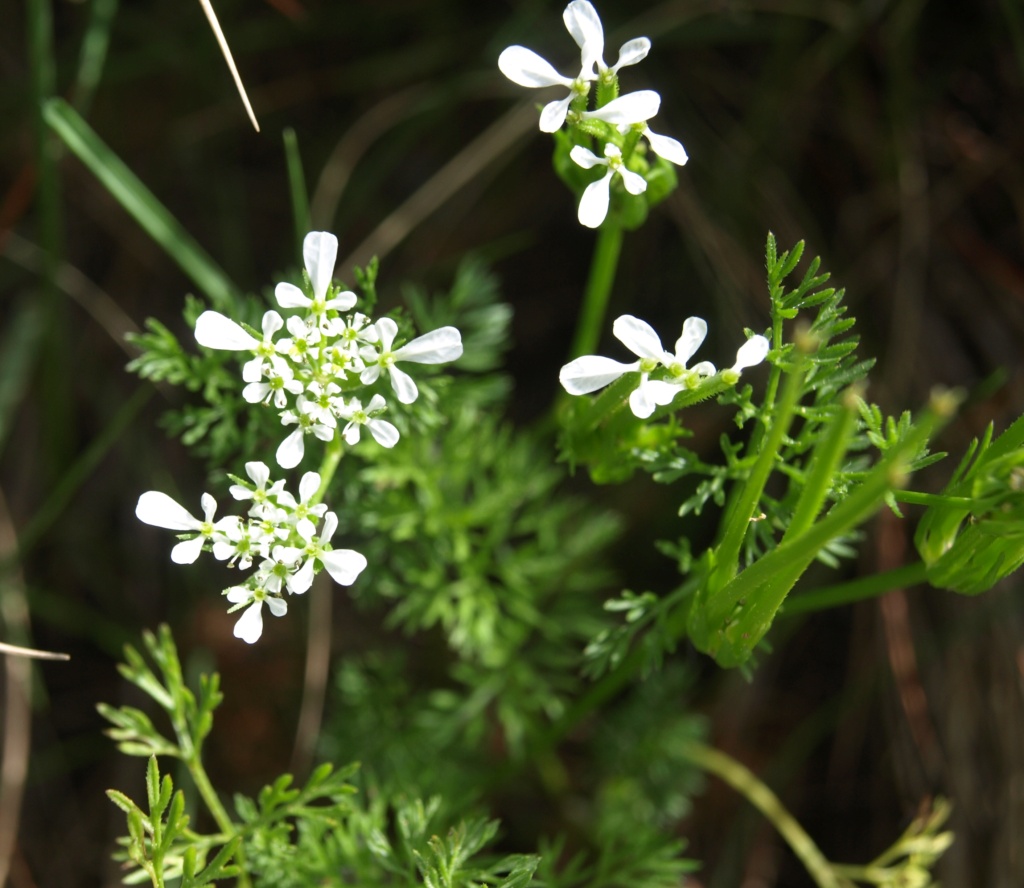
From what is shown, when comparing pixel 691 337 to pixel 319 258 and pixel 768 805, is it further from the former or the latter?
pixel 768 805

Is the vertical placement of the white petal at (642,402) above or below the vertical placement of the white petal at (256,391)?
below

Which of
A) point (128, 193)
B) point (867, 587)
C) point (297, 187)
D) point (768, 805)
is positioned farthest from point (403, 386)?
point (768, 805)

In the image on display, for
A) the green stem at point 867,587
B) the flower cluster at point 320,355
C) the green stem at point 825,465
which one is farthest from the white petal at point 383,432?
the green stem at point 867,587

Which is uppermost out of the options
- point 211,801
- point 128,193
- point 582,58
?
point 582,58

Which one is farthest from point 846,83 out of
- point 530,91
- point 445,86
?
point 445,86

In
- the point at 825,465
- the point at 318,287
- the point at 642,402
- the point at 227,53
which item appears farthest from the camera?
the point at 227,53

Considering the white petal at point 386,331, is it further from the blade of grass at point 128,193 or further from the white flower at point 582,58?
the blade of grass at point 128,193
